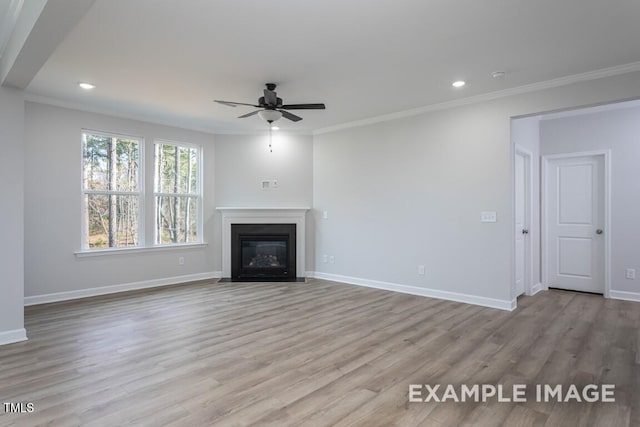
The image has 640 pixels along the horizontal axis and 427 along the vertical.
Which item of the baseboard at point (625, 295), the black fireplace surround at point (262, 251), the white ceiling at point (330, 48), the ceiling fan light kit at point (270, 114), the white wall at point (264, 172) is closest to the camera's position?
the white ceiling at point (330, 48)

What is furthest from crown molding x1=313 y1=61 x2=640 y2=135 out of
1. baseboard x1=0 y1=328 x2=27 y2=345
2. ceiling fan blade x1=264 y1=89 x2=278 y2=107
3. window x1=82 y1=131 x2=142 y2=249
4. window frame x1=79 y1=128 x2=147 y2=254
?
baseboard x1=0 y1=328 x2=27 y2=345

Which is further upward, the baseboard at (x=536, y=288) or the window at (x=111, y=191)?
the window at (x=111, y=191)

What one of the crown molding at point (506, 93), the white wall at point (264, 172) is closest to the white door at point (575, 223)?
the crown molding at point (506, 93)

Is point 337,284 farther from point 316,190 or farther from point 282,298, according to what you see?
point 316,190

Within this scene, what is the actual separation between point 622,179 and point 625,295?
1647 mm

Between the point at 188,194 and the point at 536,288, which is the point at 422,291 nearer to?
the point at 536,288

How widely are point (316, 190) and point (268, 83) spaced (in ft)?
9.09

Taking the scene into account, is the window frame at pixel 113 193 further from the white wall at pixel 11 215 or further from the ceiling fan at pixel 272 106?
the ceiling fan at pixel 272 106

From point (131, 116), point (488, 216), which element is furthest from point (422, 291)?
point (131, 116)

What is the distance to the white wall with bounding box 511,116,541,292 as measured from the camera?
201 inches

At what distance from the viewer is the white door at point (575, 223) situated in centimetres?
512

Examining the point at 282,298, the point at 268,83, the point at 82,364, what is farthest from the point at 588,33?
the point at 82,364

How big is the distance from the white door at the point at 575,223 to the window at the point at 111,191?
22.0ft

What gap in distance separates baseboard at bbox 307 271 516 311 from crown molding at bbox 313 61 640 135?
8.51ft
